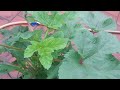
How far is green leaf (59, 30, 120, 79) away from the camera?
77 centimetres

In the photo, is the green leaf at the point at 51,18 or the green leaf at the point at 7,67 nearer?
the green leaf at the point at 51,18

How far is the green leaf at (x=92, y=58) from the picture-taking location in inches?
30.5

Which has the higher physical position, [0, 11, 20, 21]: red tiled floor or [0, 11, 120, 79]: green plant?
[0, 11, 120, 79]: green plant

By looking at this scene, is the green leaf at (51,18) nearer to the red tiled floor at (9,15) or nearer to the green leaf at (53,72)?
the green leaf at (53,72)

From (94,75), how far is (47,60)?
15 cm

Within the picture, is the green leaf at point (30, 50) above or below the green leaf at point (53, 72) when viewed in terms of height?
above

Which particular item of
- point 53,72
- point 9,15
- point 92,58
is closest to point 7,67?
point 53,72

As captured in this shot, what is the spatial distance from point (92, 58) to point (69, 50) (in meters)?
0.11

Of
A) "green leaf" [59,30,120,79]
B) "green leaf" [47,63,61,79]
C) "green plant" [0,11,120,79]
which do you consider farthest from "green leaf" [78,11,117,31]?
"green leaf" [47,63,61,79]

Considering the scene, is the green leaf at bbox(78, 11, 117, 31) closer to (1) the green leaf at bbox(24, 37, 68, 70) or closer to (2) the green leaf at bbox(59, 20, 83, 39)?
(2) the green leaf at bbox(59, 20, 83, 39)

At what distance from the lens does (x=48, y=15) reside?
891mm

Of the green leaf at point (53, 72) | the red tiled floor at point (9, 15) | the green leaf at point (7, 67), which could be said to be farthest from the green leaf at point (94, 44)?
the red tiled floor at point (9, 15)
